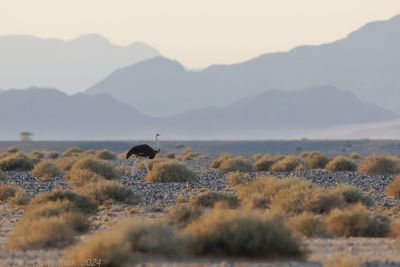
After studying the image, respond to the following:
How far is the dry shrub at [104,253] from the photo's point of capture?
→ 14.3 meters

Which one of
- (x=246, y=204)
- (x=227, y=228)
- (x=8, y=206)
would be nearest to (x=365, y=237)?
(x=227, y=228)

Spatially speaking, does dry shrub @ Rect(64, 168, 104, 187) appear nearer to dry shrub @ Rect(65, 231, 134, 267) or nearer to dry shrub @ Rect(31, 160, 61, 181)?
dry shrub @ Rect(31, 160, 61, 181)

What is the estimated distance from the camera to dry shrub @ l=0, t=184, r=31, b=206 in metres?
26.3

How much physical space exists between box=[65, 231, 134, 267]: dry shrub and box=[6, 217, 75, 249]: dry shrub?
2.78 meters

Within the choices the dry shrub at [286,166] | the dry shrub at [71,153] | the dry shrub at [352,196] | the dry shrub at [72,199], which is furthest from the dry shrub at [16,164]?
the dry shrub at [352,196]

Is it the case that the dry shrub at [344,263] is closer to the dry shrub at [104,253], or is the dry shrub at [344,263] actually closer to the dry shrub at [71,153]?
the dry shrub at [104,253]

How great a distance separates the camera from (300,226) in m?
19.1

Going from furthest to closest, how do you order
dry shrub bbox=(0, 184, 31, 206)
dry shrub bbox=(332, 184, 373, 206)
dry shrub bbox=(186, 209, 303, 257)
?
dry shrub bbox=(0, 184, 31, 206)
dry shrub bbox=(332, 184, 373, 206)
dry shrub bbox=(186, 209, 303, 257)

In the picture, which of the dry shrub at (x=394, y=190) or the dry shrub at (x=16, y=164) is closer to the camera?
the dry shrub at (x=394, y=190)

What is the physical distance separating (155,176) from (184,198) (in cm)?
898

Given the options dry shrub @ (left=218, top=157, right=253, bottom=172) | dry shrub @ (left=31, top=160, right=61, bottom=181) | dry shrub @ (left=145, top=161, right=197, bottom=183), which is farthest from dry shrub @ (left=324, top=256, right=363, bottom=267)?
dry shrub @ (left=218, top=157, right=253, bottom=172)

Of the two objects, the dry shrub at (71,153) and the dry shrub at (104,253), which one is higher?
the dry shrub at (71,153)

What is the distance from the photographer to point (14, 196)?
27.7m

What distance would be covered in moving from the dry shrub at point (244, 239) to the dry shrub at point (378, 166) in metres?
25.7
